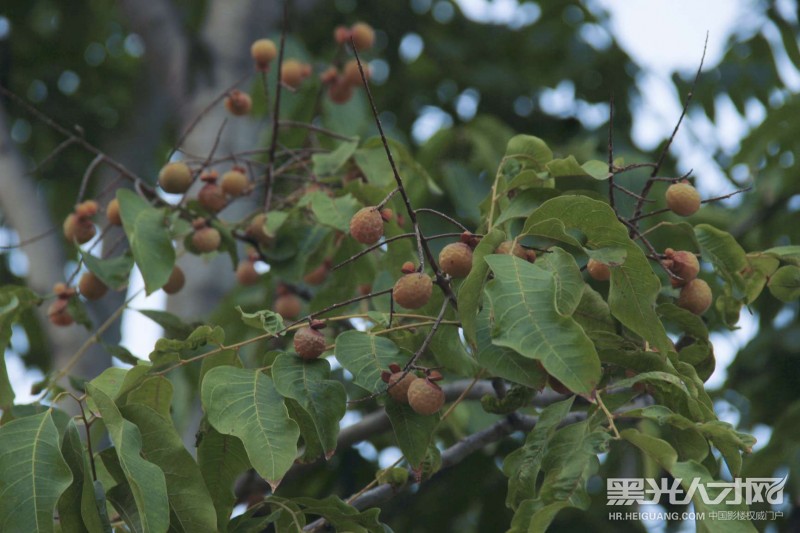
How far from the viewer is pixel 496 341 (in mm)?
1086

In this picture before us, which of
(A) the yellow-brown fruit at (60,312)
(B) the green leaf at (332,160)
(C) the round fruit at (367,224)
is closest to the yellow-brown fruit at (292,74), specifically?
(B) the green leaf at (332,160)

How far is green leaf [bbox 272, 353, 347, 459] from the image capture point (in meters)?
1.24

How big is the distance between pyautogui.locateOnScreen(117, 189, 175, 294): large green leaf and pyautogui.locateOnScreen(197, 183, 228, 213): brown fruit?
0.12m

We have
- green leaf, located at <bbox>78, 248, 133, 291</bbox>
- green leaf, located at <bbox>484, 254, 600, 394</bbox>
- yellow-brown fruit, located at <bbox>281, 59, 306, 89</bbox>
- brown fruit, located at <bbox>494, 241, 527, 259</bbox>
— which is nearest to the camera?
green leaf, located at <bbox>484, 254, 600, 394</bbox>

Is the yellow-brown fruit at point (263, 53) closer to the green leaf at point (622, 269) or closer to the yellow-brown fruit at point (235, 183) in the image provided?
the yellow-brown fruit at point (235, 183)

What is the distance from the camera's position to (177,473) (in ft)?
4.04

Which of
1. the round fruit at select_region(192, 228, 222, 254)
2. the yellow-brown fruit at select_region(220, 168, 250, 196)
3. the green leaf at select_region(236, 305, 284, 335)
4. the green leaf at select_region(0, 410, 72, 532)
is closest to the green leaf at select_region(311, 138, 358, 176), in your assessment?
the yellow-brown fruit at select_region(220, 168, 250, 196)

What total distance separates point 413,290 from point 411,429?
0.62 feet

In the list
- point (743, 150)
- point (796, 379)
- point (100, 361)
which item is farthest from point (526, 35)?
point (100, 361)

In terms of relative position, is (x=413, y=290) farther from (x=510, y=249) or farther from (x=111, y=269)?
(x=111, y=269)

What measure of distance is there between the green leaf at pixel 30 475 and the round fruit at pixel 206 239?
667 millimetres

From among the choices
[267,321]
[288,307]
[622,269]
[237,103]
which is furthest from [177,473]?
[237,103]

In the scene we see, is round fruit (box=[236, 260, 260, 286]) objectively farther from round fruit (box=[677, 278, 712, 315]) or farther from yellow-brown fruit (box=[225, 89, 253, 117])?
round fruit (box=[677, 278, 712, 315])

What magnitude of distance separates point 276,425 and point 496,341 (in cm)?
31
